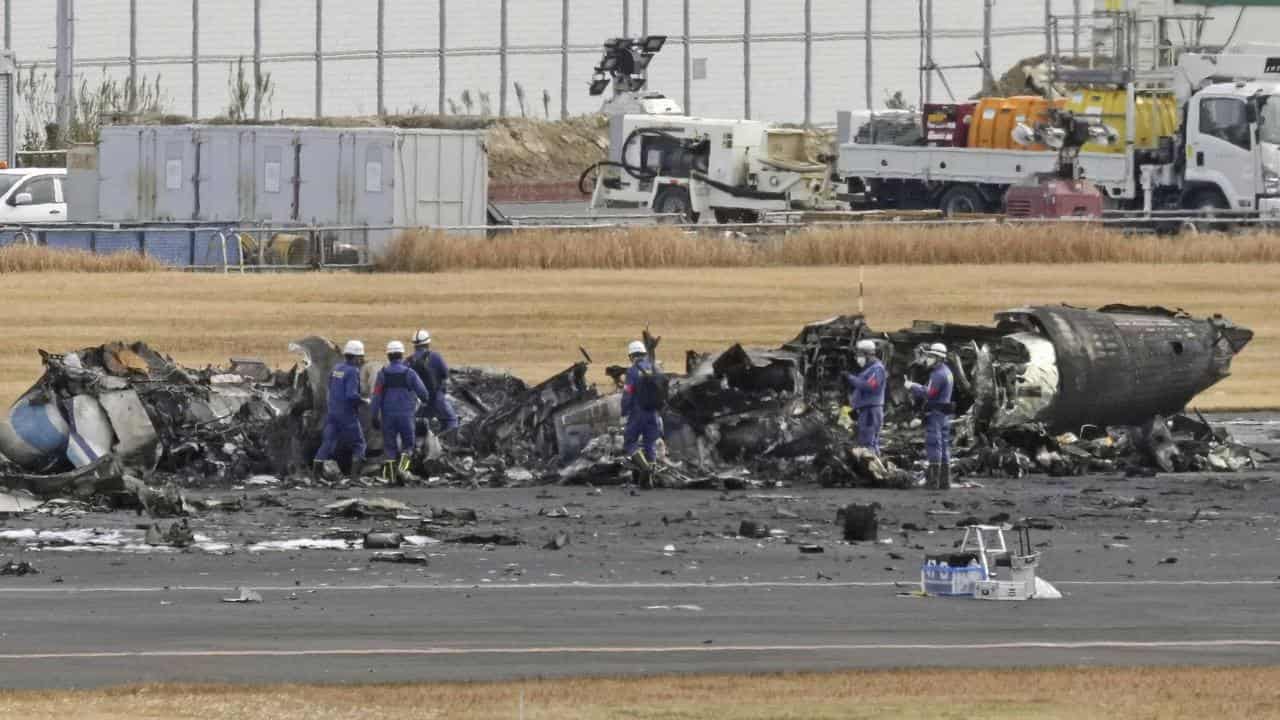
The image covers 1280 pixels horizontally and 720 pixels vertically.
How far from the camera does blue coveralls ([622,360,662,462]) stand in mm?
24562

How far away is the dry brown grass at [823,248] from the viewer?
37.5m

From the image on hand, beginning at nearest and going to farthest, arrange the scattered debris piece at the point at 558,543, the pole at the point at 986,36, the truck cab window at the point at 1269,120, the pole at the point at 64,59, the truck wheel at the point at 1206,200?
the scattered debris piece at the point at 558,543
the truck cab window at the point at 1269,120
the truck wheel at the point at 1206,200
the pole at the point at 64,59
the pole at the point at 986,36

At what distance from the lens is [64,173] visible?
148 feet

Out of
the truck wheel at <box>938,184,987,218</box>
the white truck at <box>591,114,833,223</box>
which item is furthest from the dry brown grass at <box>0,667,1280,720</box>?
the white truck at <box>591,114,833,223</box>

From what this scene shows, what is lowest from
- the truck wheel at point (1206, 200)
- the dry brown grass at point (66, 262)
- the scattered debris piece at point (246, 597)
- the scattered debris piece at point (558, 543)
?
the scattered debris piece at point (558, 543)

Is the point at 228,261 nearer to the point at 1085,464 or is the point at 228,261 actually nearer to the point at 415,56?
the point at 1085,464

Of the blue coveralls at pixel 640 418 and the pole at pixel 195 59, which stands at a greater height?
the pole at pixel 195 59

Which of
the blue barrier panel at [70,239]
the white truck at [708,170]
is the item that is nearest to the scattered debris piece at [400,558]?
the blue barrier panel at [70,239]

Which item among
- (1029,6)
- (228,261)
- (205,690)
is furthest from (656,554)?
(1029,6)

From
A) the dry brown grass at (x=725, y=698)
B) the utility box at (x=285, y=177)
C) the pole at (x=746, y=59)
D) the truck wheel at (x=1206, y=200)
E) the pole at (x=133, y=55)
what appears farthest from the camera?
the pole at (x=133, y=55)

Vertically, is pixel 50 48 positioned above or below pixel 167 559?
above

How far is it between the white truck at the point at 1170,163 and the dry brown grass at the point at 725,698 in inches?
1268

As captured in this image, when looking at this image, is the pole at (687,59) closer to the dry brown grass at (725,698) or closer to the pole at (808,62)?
the pole at (808,62)

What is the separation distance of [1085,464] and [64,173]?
25.6 meters
